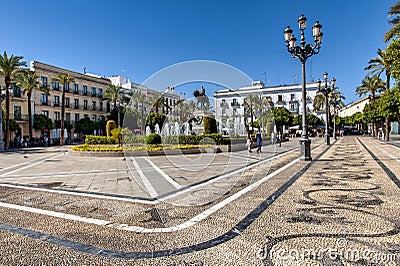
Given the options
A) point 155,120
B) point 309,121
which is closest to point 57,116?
point 155,120

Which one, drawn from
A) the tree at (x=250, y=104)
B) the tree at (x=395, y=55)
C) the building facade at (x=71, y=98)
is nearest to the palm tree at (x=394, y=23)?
the tree at (x=395, y=55)

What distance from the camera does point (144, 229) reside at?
388cm

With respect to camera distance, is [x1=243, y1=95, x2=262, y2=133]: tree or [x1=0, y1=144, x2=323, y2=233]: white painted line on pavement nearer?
[x1=0, y1=144, x2=323, y2=233]: white painted line on pavement

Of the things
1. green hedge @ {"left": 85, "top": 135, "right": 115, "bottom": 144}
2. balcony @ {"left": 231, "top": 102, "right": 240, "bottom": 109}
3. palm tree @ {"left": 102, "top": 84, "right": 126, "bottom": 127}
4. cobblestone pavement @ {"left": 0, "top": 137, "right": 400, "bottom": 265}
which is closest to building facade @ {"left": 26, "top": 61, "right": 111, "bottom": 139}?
palm tree @ {"left": 102, "top": 84, "right": 126, "bottom": 127}

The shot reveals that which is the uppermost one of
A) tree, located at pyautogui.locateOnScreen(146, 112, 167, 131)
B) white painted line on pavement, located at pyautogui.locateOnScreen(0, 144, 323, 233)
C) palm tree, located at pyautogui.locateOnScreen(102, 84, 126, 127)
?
palm tree, located at pyautogui.locateOnScreen(102, 84, 126, 127)

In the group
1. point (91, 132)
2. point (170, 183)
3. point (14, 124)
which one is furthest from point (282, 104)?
point (170, 183)

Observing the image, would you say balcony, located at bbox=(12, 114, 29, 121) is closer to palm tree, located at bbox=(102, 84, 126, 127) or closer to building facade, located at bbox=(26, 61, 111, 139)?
building facade, located at bbox=(26, 61, 111, 139)

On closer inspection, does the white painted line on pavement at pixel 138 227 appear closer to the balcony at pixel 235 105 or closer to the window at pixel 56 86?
the balcony at pixel 235 105

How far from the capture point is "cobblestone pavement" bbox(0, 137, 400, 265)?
2949 mm

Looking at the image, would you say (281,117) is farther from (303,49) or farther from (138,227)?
(138,227)

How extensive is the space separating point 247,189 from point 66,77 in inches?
1363

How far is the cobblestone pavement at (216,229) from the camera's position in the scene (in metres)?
2.95

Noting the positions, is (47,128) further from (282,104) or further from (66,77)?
(282,104)

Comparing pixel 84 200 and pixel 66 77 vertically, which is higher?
pixel 66 77
